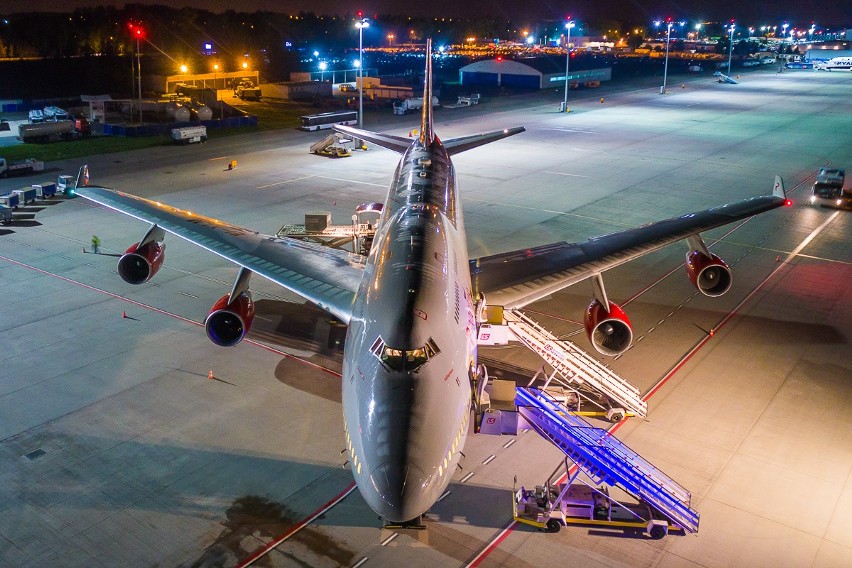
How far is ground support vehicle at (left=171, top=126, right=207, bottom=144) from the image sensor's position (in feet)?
213

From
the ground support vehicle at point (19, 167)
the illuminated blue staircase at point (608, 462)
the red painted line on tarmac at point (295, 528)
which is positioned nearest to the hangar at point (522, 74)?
the ground support vehicle at point (19, 167)

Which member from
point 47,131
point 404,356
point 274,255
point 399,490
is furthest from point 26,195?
point 399,490

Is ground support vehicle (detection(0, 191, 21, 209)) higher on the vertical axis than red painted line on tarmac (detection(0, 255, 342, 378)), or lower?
higher

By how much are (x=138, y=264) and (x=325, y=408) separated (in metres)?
10.3

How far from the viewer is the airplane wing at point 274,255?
21.2 m

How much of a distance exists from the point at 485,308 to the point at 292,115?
70591 mm

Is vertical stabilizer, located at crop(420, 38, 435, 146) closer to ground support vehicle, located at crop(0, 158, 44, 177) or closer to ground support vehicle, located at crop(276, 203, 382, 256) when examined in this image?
ground support vehicle, located at crop(276, 203, 382, 256)

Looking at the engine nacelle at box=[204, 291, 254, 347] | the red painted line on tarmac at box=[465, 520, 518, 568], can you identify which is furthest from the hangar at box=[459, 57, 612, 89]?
the red painted line on tarmac at box=[465, 520, 518, 568]

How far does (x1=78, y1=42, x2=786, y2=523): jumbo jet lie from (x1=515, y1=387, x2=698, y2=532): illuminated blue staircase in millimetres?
1961

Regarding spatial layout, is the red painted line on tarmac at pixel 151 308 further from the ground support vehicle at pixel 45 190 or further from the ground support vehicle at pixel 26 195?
the ground support vehicle at pixel 45 190

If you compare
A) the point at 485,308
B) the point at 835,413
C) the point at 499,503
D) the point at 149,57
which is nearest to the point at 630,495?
the point at 499,503

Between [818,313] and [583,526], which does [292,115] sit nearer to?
[818,313]

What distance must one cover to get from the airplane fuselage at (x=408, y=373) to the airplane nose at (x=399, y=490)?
17 mm

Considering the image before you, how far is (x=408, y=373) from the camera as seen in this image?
13352 millimetres
